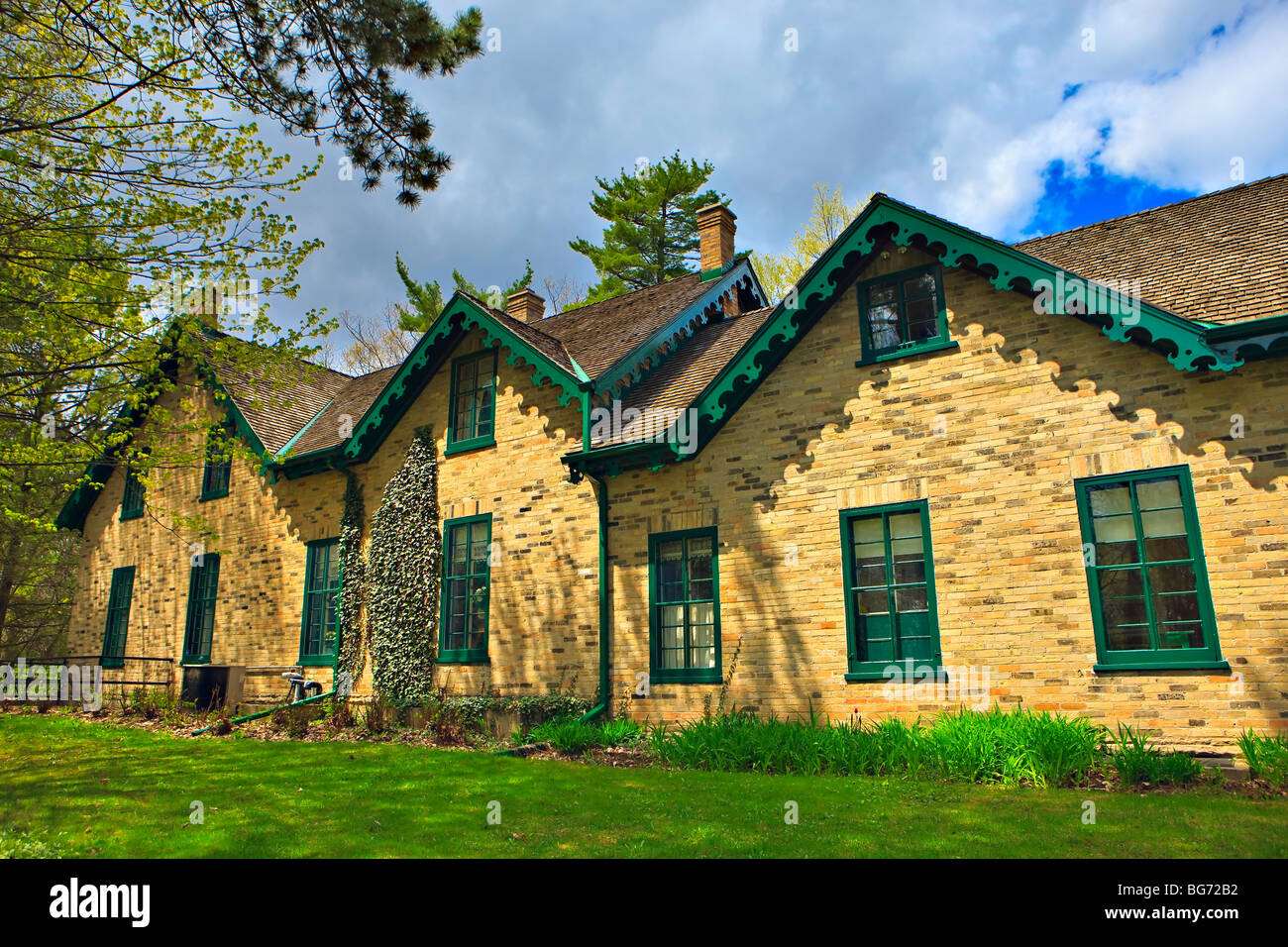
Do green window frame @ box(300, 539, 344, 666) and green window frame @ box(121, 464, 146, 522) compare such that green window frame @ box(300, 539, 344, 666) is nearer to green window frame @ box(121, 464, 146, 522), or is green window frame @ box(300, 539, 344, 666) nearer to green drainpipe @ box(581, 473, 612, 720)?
→ green drainpipe @ box(581, 473, 612, 720)

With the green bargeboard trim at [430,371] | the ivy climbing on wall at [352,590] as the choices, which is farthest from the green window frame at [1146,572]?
the ivy climbing on wall at [352,590]

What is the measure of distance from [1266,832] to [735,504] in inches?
290

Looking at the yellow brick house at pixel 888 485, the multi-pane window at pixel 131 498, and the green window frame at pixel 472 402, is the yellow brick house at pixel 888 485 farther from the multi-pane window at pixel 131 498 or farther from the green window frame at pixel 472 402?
the multi-pane window at pixel 131 498

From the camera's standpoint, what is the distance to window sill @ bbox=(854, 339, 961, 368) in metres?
11.3

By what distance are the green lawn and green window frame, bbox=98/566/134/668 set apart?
12.2 m

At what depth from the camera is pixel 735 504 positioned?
40.8ft

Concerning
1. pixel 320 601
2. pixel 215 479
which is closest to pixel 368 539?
pixel 320 601

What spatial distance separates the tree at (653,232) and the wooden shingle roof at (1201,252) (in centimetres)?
2068

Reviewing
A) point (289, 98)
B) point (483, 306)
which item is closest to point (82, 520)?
point (483, 306)

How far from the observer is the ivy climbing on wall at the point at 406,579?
15242mm

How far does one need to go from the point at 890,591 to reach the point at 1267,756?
4.26 m

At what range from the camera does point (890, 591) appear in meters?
11.1

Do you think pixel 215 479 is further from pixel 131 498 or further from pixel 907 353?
pixel 907 353

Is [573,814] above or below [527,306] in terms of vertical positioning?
below
